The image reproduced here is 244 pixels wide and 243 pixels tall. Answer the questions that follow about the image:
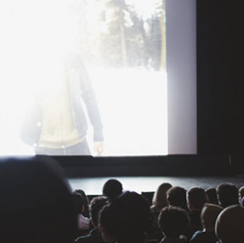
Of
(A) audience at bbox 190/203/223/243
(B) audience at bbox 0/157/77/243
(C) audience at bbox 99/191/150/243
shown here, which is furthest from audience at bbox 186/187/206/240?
(B) audience at bbox 0/157/77/243

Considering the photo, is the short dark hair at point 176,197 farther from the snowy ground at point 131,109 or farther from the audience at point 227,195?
the snowy ground at point 131,109

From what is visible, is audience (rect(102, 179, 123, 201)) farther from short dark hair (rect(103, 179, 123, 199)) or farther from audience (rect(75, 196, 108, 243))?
audience (rect(75, 196, 108, 243))

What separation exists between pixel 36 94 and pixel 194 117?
2.17 m

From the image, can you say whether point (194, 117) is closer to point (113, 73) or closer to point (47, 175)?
point (113, 73)

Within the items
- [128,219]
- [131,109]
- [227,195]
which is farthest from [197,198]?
[131,109]

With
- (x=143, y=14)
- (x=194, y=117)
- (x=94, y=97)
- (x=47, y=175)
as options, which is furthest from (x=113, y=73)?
(x=47, y=175)

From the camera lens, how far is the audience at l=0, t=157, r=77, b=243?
0.38 meters

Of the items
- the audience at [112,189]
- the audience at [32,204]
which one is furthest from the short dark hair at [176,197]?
the audience at [32,204]

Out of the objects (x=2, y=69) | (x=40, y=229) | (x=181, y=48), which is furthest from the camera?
(x=181, y=48)

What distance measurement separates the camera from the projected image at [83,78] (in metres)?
5.36

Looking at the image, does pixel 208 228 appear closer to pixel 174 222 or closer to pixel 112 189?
pixel 174 222

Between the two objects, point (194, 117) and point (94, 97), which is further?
point (194, 117)

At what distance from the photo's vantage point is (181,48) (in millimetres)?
5719

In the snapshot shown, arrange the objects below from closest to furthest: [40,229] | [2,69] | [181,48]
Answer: [40,229]
[2,69]
[181,48]
